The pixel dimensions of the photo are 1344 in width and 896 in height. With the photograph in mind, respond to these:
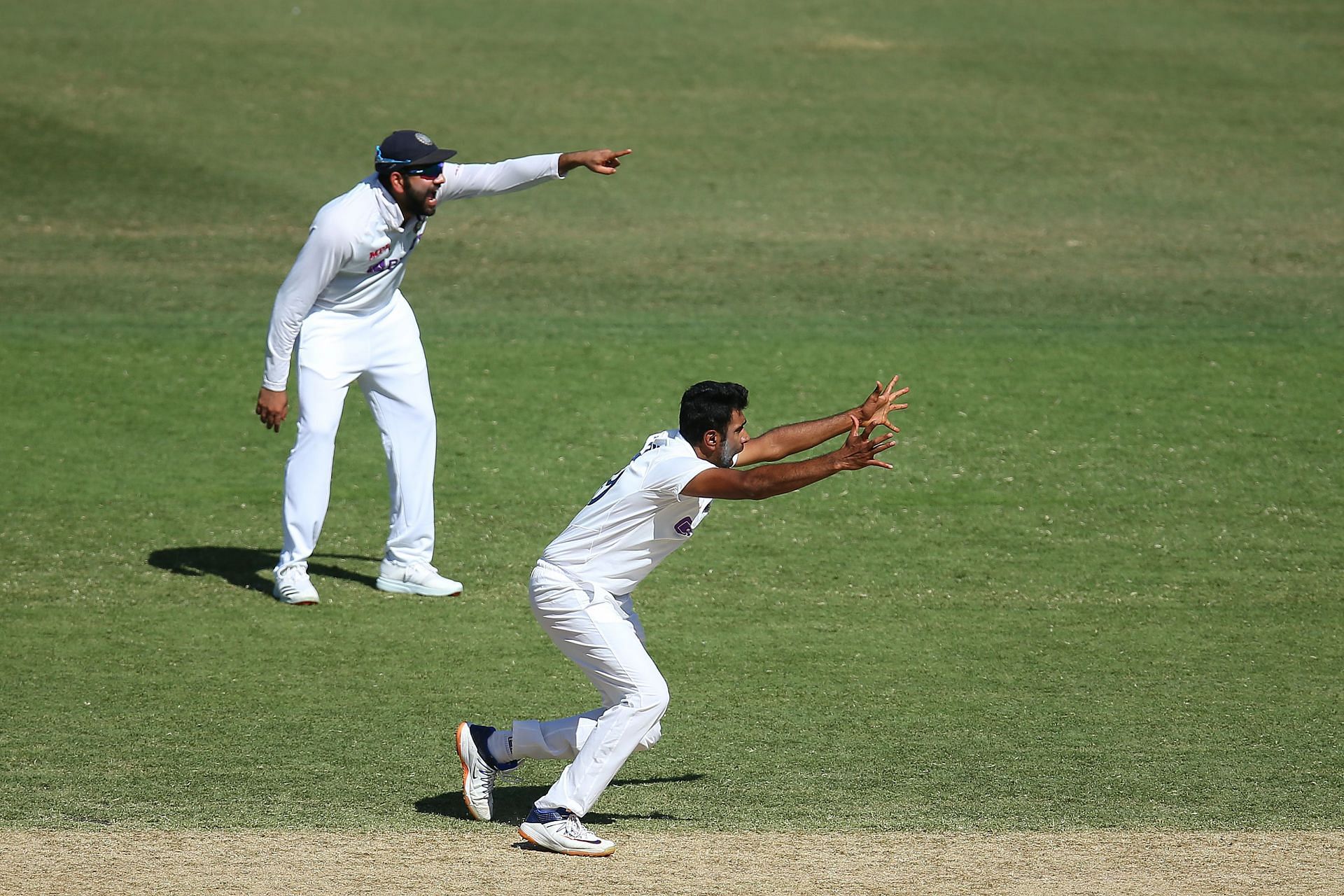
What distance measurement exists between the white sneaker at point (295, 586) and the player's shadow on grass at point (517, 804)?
2439 millimetres

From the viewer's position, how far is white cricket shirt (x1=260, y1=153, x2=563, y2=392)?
786 centimetres

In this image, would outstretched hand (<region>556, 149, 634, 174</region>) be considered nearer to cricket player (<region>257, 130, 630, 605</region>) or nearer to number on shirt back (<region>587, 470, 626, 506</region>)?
cricket player (<region>257, 130, 630, 605</region>)

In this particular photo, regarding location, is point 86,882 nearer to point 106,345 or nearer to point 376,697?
point 376,697

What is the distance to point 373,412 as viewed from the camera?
8.38m

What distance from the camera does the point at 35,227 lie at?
16328 mm

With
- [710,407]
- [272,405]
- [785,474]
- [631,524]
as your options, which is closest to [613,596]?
[631,524]

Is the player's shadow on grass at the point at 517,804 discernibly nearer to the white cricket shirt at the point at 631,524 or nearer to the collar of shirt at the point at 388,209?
the white cricket shirt at the point at 631,524

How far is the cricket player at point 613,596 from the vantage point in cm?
541

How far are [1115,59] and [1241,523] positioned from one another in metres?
15.2

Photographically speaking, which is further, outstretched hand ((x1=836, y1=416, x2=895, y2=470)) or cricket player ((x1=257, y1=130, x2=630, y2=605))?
cricket player ((x1=257, y1=130, x2=630, y2=605))

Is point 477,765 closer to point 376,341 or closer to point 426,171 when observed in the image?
point 376,341

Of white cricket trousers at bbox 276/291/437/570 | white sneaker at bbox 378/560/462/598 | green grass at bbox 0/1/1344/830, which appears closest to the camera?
green grass at bbox 0/1/1344/830

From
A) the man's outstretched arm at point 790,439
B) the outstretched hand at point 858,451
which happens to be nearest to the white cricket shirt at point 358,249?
the man's outstretched arm at point 790,439

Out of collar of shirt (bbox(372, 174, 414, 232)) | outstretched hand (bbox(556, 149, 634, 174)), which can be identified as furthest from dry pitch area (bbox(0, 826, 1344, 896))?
outstretched hand (bbox(556, 149, 634, 174))
